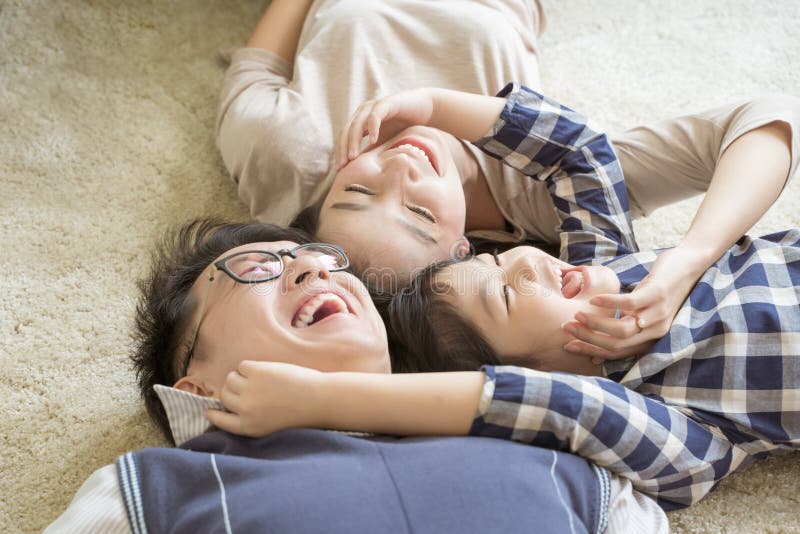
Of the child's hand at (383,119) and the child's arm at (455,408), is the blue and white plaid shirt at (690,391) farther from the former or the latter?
the child's hand at (383,119)

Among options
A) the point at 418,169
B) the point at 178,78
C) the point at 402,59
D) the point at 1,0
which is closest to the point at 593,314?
the point at 418,169

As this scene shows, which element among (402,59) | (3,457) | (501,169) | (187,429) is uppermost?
(402,59)

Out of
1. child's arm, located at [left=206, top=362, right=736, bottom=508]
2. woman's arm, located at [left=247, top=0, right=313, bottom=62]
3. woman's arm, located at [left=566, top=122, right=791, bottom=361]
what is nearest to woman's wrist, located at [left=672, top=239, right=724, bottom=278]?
woman's arm, located at [left=566, top=122, right=791, bottom=361]

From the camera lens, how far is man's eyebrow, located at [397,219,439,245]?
1.01 m

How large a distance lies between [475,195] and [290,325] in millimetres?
540

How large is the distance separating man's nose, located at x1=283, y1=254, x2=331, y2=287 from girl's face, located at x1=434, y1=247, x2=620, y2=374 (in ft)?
0.56

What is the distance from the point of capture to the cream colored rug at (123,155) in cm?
97

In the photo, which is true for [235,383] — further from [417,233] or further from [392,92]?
[392,92]

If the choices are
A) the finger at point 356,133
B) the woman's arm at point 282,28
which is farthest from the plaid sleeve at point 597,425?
the woman's arm at point 282,28

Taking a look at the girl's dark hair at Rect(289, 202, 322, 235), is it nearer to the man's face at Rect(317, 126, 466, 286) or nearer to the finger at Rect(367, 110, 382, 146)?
the man's face at Rect(317, 126, 466, 286)

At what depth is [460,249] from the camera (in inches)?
42.9

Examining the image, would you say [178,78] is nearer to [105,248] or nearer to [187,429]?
[105,248]

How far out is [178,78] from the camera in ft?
4.89

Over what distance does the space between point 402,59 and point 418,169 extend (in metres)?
0.37
